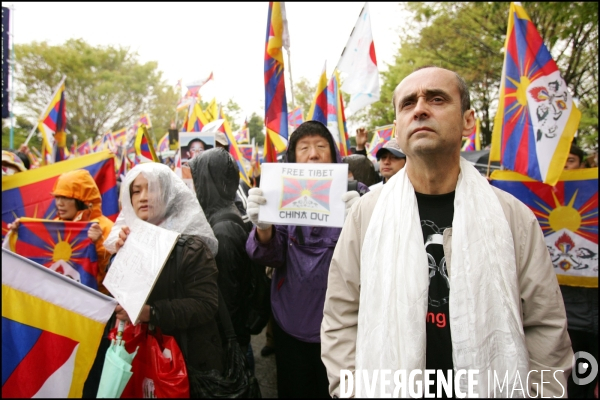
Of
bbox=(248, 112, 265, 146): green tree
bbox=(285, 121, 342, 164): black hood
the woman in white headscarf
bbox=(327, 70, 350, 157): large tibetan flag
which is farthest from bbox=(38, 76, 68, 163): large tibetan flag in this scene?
bbox=(248, 112, 265, 146): green tree

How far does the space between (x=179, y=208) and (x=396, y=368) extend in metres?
1.50

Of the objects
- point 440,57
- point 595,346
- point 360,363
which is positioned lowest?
point 595,346

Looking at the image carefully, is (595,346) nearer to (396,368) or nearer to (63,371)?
(396,368)

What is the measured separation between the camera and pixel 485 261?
1.27 meters

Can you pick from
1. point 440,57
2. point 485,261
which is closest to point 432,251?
point 485,261

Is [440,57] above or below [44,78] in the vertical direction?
below

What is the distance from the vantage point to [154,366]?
189cm

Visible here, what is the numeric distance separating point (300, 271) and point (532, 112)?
91.4 inches

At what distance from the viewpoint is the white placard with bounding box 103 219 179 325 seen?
6.09 feet

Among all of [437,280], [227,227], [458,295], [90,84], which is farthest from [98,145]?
[90,84]

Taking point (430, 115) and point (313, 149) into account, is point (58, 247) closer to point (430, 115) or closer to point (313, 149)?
point (313, 149)

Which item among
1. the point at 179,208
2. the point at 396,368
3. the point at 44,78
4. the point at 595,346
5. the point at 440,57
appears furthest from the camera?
the point at 44,78

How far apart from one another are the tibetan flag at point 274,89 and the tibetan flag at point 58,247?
154cm

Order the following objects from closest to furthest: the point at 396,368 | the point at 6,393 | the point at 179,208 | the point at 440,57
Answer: the point at 396,368
the point at 6,393
the point at 179,208
the point at 440,57
